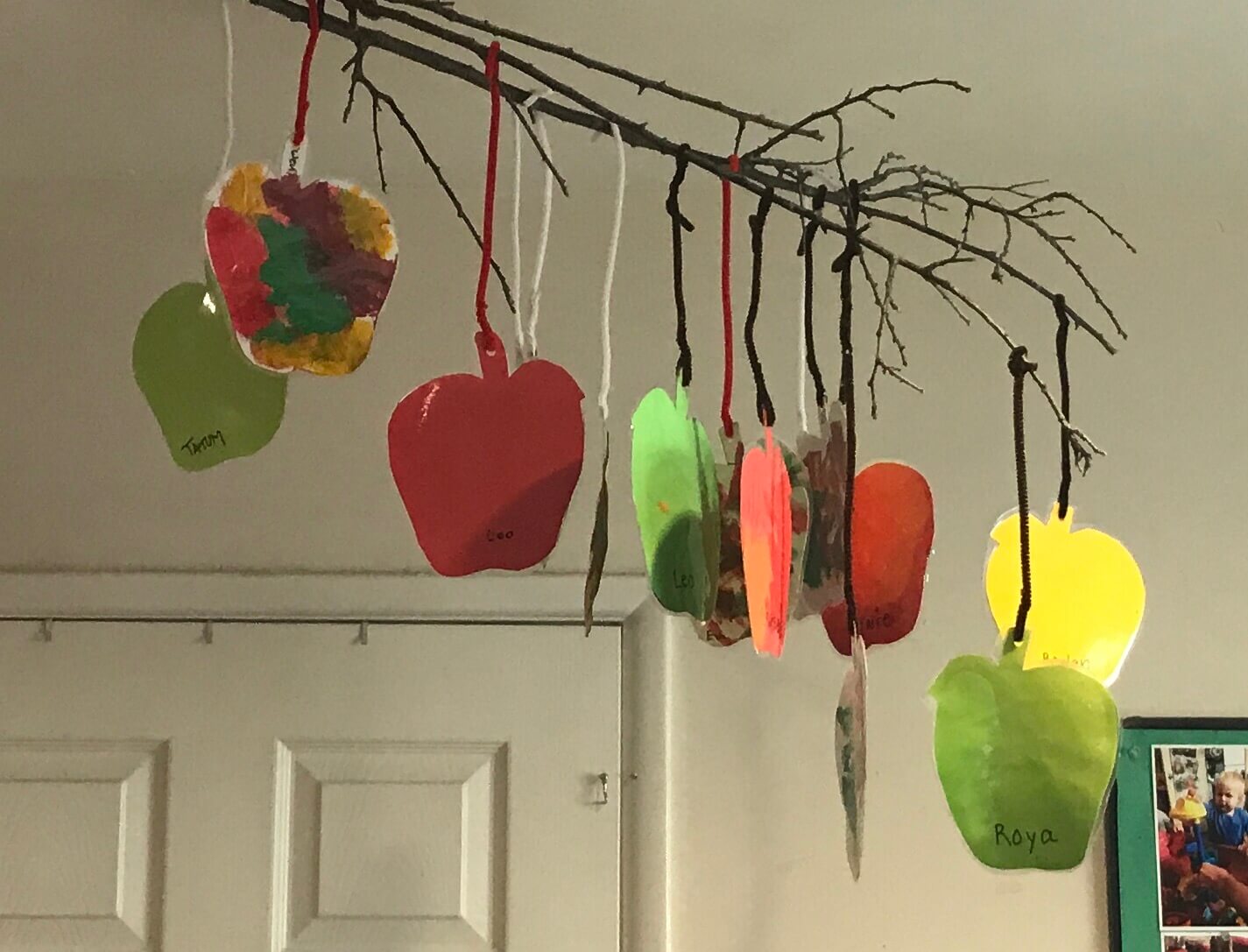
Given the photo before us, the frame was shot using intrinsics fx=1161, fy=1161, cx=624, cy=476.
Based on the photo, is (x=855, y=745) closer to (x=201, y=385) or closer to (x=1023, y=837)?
(x=1023, y=837)

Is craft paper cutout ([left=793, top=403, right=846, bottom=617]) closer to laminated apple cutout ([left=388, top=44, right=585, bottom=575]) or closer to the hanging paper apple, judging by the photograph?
the hanging paper apple

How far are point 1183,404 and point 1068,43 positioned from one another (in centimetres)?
58

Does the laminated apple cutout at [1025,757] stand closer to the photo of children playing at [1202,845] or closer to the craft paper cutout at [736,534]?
the craft paper cutout at [736,534]

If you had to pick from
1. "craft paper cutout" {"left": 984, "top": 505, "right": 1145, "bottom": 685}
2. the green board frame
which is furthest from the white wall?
"craft paper cutout" {"left": 984, "top": 505, "right": 1145, "bottom": 685}

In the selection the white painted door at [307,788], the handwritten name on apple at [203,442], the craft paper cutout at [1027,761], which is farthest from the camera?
the white painted door at [307,788]

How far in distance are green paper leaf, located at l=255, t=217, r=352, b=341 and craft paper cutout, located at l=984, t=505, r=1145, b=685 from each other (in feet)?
1.29

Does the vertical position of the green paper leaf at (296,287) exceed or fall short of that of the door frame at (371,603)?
it exceeds it

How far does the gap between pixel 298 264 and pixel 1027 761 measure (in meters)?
0.45

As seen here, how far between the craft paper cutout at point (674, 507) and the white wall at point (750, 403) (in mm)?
820

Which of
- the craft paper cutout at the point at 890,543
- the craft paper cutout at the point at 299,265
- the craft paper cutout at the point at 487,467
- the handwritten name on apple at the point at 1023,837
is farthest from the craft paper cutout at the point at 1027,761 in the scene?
the craft paper cutout at the point at 299,265

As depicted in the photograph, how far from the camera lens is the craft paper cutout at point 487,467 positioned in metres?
0.60

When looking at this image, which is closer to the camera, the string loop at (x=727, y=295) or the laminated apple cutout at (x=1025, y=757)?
the laminated apple cutout at (x=1025, y=757)

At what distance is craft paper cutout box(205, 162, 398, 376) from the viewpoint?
1.99ft

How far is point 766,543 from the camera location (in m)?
0.61
